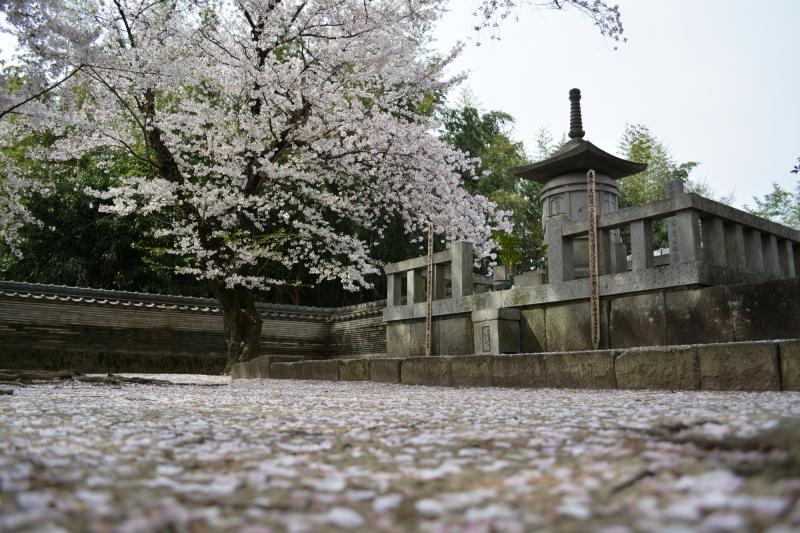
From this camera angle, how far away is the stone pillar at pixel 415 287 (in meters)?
10.1

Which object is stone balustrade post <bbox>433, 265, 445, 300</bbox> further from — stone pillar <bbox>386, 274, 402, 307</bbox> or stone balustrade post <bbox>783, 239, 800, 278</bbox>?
stone balustrade post <bbox>783, 239, 800, 278</bbox>

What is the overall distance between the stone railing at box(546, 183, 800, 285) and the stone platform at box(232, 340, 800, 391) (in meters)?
1.53

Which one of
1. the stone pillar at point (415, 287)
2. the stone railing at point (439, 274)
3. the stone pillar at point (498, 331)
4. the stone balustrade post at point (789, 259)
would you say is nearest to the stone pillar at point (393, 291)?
the stone railing at point (439, 274)

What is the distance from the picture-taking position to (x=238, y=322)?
1163 centimetres

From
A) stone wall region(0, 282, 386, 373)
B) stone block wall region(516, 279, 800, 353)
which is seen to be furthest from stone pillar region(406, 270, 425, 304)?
stone wall region(0, 282, 386, 373)

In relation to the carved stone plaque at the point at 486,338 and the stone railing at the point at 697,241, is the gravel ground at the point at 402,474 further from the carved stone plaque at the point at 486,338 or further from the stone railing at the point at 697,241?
the carved stone plaque at the point at 486,338

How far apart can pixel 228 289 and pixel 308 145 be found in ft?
10.6

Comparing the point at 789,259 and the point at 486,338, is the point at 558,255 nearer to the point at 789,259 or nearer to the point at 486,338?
the point at 486,338

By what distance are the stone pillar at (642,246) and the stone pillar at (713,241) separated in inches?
23.5

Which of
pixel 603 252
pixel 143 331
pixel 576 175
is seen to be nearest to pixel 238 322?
pixel 143 331

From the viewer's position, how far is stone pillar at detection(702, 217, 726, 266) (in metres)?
6.86

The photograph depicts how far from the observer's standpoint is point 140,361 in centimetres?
1409

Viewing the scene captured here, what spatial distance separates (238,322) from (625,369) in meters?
7.96

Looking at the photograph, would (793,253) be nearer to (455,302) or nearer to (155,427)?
(455,302)
